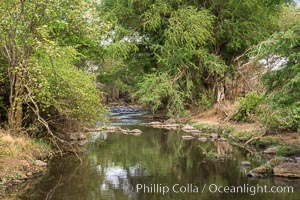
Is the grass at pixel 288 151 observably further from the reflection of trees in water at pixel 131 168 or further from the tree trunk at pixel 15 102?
the tree trunk at pixel 15 102

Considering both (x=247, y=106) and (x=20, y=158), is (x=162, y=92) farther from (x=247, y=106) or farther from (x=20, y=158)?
(x=20, y=158)

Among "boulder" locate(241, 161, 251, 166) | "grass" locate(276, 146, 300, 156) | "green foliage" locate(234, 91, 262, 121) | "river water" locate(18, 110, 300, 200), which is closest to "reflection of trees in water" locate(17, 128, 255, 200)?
"river water" locate(18, 110, 300, 200)

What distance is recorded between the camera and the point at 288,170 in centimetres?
1354

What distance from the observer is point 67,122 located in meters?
18.4

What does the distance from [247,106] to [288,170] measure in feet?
40.3

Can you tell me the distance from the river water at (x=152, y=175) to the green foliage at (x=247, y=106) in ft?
17.0

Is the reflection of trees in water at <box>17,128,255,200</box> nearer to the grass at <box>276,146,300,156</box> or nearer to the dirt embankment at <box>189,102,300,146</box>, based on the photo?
the grass at <box>276,146,300,156</box>

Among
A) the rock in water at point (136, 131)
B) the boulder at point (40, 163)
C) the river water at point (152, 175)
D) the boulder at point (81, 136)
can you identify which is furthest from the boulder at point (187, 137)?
the boulder at point (40, 163)

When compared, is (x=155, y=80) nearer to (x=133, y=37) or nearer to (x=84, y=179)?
(x=133, y=37)

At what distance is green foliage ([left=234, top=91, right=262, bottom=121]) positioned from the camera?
82.1ft

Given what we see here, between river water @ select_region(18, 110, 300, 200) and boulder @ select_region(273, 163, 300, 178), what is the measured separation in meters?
0.34

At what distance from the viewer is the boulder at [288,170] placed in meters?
13.3

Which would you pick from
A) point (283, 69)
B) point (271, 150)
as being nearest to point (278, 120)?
point (271, 150)

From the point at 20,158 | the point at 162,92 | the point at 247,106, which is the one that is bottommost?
the point at 20,158
